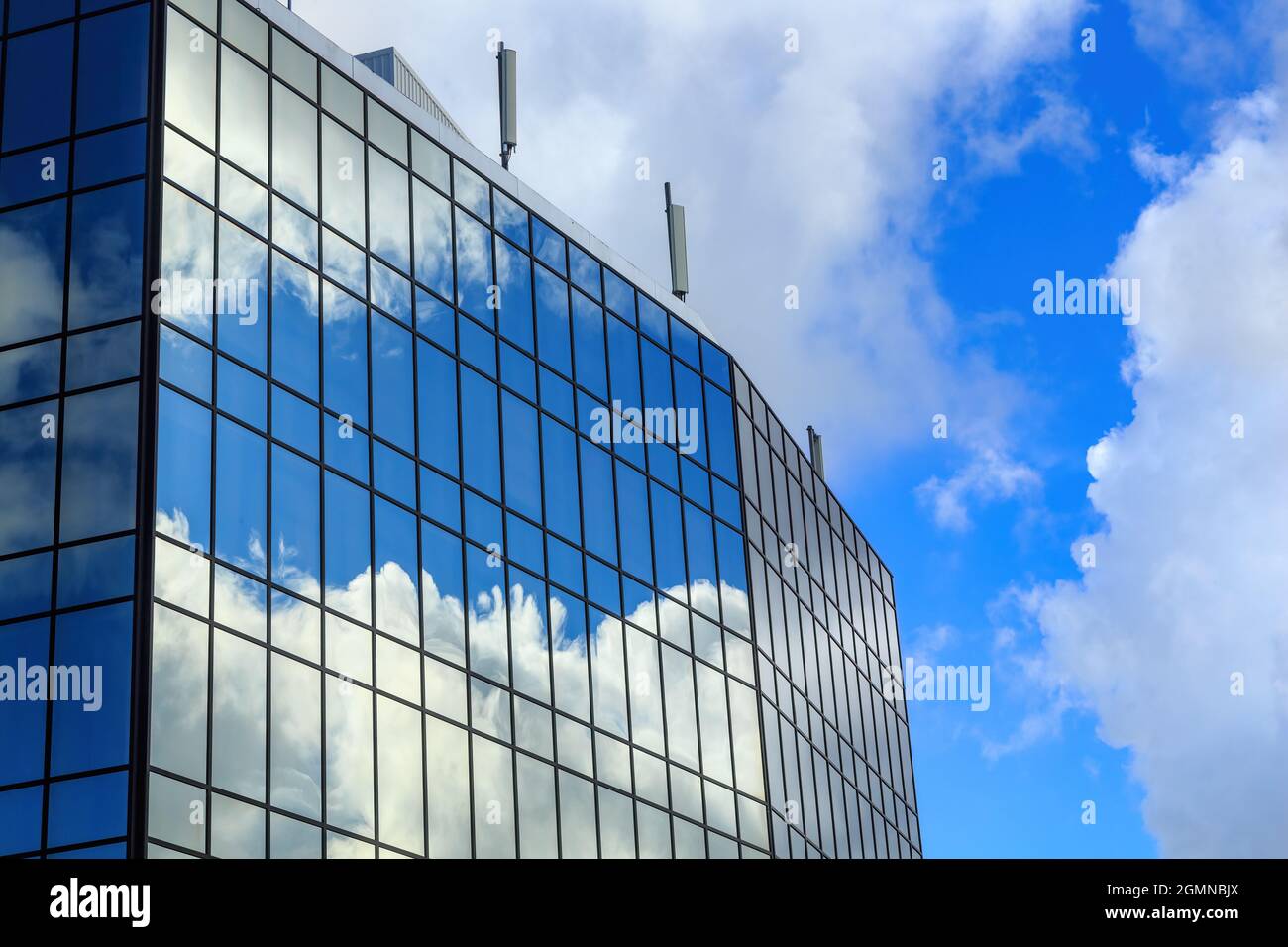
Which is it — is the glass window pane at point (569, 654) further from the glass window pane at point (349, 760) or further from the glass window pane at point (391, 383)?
the glass window pane at point (349, 760)

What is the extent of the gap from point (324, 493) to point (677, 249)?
19263 millimetres

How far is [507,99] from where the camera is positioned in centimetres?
4300

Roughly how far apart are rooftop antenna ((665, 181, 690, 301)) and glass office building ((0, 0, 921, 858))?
3345mm

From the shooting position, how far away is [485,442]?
3725cm

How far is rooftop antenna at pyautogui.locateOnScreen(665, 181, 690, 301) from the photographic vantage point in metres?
Answer: 48.3

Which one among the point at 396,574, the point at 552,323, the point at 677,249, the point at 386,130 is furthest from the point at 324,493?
the point at 677,249

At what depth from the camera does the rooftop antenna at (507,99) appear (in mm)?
42594

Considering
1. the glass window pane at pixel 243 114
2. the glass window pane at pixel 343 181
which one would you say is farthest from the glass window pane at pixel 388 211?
the glass window pane at pixel 243 114

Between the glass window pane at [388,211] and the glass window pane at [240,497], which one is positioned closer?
the glass window pane at [240,497]

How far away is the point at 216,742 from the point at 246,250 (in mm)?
9211

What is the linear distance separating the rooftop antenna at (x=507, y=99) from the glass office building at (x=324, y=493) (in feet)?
5.97

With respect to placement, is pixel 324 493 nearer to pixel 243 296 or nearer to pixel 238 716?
pixel 243 296

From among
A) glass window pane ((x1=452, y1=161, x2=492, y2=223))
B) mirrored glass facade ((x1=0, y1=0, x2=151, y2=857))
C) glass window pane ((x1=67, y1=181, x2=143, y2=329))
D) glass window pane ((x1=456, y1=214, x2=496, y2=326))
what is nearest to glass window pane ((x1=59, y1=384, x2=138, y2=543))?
mirrored glass facade ((x1=0, y1=0, x2=151, y2=857))
